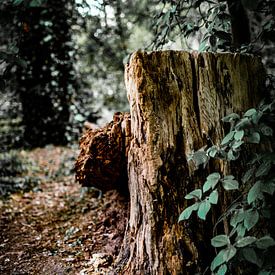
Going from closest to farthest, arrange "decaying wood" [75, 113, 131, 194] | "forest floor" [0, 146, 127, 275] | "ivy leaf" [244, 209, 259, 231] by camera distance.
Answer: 1. "ivy leaf" [244, 209, 259, 231]
2. "decaying wood" [75, 113, 131, 194]
3. "forest floor" [0, 146, 127, 275]

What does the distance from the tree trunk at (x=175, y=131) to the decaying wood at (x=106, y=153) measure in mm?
358

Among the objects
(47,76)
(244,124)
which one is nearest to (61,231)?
(244,124)

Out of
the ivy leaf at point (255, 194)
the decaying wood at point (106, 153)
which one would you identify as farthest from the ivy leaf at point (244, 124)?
the decaying wood at point (106, 153)

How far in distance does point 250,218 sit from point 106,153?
3.38 feet

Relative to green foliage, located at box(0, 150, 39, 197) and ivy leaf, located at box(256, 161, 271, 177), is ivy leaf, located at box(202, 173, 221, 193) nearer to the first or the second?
ivy leaf, located at box(256, 161, 271, 177)

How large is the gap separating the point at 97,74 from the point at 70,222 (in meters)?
4.42

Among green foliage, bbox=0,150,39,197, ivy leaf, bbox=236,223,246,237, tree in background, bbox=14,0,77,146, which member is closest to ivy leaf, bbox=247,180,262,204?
ivy leaf, bbox=236,223,246,237

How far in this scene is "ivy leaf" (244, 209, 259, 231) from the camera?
5.57ft

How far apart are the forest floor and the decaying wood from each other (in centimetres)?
33

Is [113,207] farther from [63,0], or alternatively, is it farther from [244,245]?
[63,0]

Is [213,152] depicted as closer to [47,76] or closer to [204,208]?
[204,208]

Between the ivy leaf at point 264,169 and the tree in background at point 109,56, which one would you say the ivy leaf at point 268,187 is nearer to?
the ivy leaf at point 264,169

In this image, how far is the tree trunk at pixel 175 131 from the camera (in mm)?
1975

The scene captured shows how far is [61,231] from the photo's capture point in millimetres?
2967
